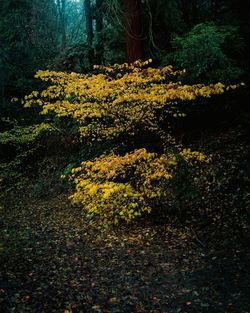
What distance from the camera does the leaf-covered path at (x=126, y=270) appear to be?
5.15m

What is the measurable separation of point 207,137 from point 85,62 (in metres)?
8.00

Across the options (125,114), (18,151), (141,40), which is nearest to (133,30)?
(141,40)

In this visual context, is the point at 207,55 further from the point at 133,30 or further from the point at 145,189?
the point at 145,189

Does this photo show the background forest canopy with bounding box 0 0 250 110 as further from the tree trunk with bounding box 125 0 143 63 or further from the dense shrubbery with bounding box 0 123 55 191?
the dense shrubbery with bounding box 0 123 55 191

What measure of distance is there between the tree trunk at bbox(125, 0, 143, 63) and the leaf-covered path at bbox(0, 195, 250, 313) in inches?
193

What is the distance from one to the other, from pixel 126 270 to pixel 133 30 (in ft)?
21.7

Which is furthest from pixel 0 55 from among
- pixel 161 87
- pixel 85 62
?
pixel 161 87

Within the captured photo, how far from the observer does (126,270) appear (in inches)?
254

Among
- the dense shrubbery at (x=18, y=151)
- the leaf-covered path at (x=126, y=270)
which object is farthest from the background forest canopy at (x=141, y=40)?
the leaf-covered path at (x=126, y=270)

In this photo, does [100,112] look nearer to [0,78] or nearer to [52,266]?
[52,266]

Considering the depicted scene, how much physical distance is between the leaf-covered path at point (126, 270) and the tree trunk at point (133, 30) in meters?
4.91

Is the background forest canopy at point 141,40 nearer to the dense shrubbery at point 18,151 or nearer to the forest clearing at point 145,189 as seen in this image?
the forest clearing at point 145,189

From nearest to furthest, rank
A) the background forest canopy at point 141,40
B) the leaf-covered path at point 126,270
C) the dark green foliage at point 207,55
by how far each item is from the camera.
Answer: the leaf-covered path at point 126,270 → the dark green foliage at point 207,55 → the background forest canopy at point 141,40

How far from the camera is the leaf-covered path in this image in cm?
515
